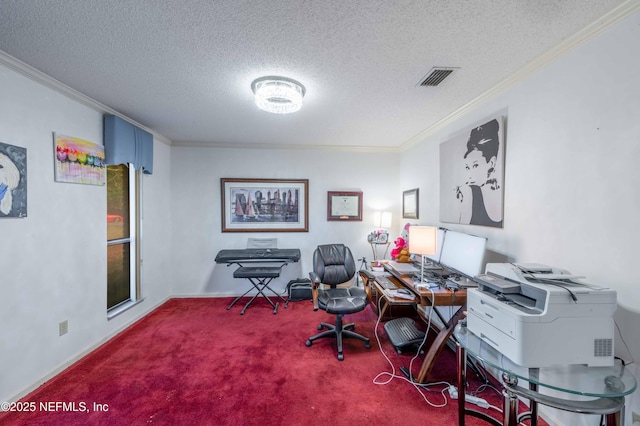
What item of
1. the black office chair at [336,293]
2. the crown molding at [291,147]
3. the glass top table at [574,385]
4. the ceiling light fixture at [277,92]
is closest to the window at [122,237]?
the crown molding at [291,147]

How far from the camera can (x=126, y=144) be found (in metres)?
2.75

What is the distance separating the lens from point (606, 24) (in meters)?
1.34

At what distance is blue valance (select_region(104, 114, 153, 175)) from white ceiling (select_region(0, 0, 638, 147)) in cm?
21

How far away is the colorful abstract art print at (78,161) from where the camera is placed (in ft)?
6.90

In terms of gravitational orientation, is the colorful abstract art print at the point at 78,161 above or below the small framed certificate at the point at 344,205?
above

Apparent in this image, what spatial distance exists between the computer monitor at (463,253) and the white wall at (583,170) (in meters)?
0.19

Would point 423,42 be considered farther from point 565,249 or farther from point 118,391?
point 118,391

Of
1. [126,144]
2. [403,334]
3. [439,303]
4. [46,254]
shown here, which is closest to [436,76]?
[439,303]

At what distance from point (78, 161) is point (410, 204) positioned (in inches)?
155

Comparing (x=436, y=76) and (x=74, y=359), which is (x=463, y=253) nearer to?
(x=436, y=76)

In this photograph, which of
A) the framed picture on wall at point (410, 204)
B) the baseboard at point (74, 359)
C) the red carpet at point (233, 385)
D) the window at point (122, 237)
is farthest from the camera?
the framed picture on wall at point (410, 204)

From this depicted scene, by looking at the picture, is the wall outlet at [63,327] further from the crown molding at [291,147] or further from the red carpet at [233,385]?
the crown molding at [291,147]

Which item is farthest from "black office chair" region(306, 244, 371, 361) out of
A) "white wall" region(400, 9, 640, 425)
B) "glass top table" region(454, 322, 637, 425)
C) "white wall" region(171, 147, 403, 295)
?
"white wall" region(400, 9, 640, 425)

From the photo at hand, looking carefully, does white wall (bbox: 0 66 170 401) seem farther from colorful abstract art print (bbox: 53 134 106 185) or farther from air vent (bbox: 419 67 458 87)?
air vent (bbox: 419 67 458 87)
